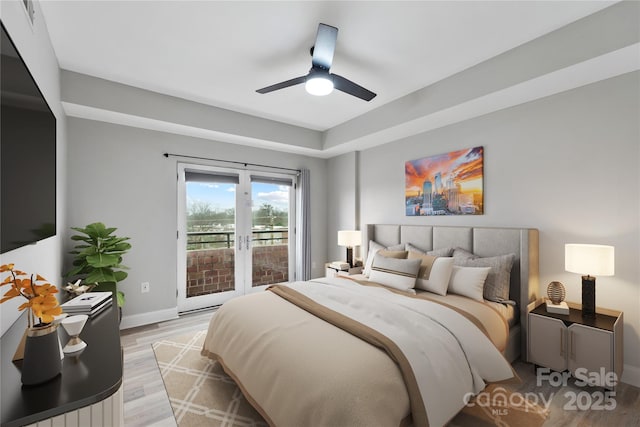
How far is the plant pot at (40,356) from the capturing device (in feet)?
3.24

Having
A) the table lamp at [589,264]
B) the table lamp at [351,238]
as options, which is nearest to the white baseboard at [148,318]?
the table lamp at [351,238]

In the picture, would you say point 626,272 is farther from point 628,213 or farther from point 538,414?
point 538,414

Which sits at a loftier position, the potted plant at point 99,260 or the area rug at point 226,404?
the potted plant at point 99,260

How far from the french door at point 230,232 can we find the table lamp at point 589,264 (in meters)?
3.63

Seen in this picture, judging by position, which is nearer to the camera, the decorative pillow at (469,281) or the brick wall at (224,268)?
the decorative pillow at (469,281)

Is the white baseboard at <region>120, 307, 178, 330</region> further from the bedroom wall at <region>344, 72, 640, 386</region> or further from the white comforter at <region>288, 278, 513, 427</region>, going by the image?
the bedroom wall at <region>344, 72, 640, 386</region>

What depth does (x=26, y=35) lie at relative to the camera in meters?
1.66

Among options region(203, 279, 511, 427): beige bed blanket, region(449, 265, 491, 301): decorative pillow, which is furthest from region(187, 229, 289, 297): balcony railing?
region(449, 265, 491, 301): decorative pillow

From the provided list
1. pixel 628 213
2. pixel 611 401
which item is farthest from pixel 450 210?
pixel 611 401

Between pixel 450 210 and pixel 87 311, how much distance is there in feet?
11.4

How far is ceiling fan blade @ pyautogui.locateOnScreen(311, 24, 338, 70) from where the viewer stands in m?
2.07

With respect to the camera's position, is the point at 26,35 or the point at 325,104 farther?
the point at 325,104

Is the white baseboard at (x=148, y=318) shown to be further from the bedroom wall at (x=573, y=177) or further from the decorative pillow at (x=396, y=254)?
the bedroom wall at (x=573, y=177)

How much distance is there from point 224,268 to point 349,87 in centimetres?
311
